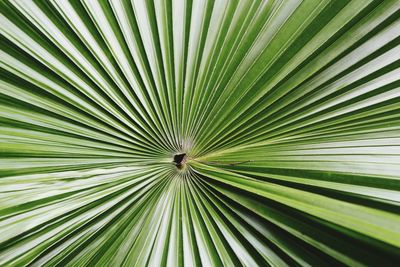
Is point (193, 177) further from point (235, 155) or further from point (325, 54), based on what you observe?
point (325, 54)

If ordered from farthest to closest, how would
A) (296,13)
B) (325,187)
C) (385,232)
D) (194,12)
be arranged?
(194,12) → (296,13) → (325,187) → (385,232)

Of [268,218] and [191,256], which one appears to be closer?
[268,218]

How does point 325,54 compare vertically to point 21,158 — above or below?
above

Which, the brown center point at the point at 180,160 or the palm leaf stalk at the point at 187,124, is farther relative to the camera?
the brown center point at the point at 180,160

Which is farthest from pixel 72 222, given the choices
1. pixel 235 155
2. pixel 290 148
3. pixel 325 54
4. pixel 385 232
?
pixel 325 54

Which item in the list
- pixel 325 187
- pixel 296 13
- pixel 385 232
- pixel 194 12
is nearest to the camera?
pixel 385 232

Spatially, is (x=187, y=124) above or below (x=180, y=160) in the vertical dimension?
above

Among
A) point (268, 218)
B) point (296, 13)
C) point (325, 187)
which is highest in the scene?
point (296, 13)

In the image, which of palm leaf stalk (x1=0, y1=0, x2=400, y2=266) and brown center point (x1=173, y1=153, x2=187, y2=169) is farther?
brown center point (x1=173, y1=153, x2=187, y2=169)
